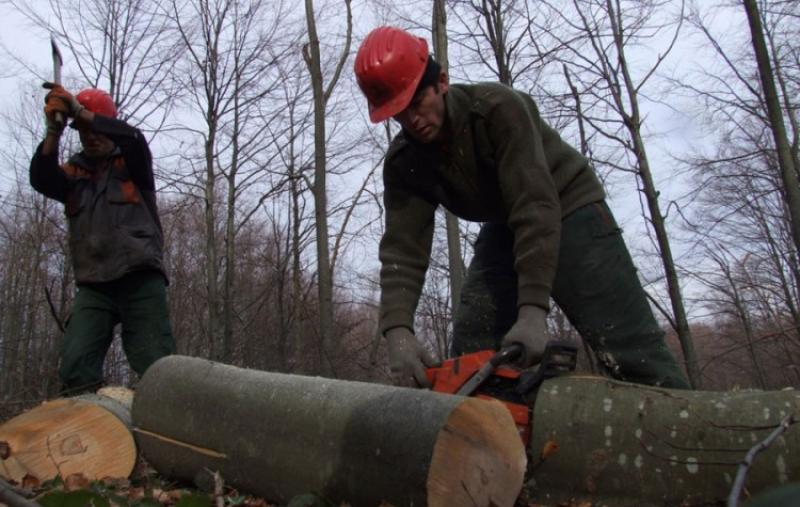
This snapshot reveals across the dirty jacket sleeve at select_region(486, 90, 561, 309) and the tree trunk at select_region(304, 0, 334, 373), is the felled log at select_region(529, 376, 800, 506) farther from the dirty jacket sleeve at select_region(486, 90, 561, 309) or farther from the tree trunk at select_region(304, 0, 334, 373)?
the tree trunk at select_region(304, 0, 334, 373)

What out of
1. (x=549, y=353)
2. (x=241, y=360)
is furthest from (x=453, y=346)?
(x=241, y=360)

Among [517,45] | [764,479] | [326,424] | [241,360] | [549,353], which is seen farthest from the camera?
[241,360]

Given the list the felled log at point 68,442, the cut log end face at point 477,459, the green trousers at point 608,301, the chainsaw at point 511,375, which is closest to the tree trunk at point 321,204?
the felled log at point 68,442

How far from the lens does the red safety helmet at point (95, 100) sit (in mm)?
4172

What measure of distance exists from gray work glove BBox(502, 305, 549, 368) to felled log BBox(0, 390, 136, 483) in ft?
5.22

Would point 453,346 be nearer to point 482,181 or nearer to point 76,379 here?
point 482,181

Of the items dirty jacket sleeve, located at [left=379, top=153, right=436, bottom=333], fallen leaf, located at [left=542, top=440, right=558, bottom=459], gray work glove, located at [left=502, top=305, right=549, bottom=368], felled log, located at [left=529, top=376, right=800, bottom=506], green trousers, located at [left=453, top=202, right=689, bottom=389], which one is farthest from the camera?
dirty jacket sleeve, located at [left=379, top=153, right=436, bottom=333]

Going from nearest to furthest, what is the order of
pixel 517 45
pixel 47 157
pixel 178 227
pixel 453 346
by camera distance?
pixel 453 346
pixel 47 157
pixel 517 45
pixel 178 227

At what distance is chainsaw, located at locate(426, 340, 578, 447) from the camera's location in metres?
2.20

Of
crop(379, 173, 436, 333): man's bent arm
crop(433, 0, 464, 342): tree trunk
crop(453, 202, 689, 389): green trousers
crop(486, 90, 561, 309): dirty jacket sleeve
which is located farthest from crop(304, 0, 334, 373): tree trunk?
crop(486, 90, 561, 309): dirty jacket sleeve

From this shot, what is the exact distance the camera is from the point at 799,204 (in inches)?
248

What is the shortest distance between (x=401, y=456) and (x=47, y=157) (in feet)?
10.2

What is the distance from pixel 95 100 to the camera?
165 inches

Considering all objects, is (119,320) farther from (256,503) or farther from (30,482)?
(256,503)
